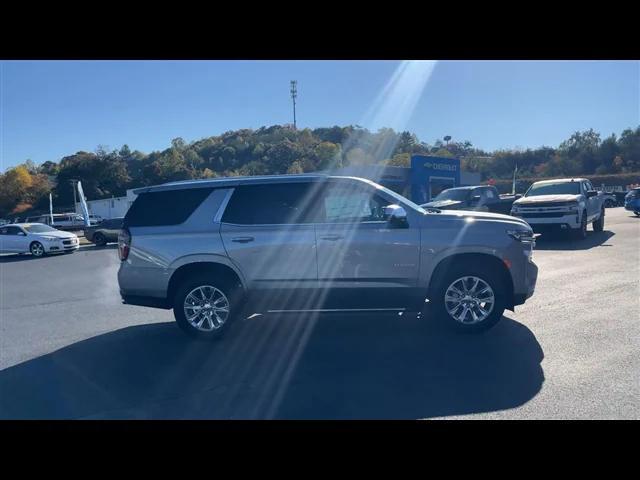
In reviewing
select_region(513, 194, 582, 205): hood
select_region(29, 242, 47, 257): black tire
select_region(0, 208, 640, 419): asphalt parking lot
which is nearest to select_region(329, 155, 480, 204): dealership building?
select_region(513, 194, 582, 205): hood

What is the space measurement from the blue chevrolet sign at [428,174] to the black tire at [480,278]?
882 inches

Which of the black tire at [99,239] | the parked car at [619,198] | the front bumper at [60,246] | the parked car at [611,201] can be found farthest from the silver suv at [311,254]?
the parked car at [619,198]

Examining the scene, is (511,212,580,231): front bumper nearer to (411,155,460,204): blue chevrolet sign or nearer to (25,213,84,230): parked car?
(411,155,460,204): blue chevrolet sign

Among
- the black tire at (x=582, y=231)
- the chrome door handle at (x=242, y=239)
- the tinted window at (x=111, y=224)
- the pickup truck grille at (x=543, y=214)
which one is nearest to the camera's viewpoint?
the chrome door handle at (x=242, y=239)

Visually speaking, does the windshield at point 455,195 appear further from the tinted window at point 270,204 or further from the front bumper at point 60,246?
the front bumper at point 60,246

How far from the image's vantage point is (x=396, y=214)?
18.4ft

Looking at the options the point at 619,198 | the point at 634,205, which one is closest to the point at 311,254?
the point at 634,205

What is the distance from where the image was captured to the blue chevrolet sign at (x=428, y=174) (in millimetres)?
28594

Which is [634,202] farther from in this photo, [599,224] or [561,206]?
[561,206]

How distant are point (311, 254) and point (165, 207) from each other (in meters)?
2.06

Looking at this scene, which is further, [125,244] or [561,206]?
[561,206]

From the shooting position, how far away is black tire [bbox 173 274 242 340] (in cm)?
602
